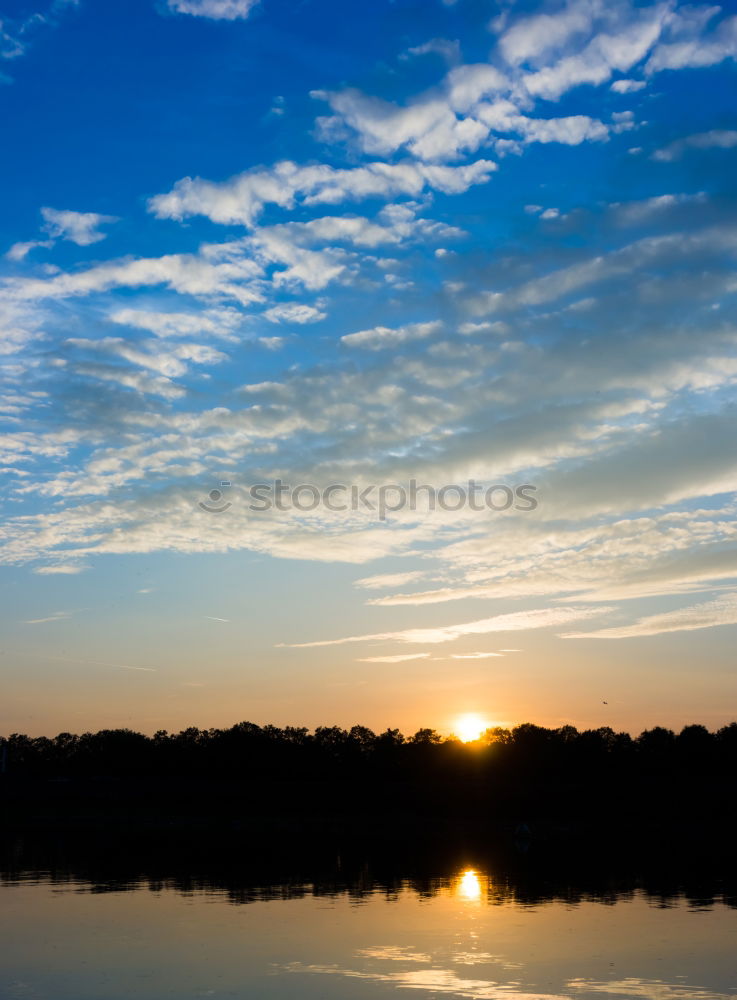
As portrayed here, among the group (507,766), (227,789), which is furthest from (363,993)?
(507,766)

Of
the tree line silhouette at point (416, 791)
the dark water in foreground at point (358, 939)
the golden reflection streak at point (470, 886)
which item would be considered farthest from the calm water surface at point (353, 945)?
A: the tree line silhouette at point (416, 791)

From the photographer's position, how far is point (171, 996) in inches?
1082

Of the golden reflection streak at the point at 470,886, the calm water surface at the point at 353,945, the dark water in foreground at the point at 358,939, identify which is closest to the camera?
the calm water surface at the point at 353,945

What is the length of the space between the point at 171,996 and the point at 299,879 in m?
35.7

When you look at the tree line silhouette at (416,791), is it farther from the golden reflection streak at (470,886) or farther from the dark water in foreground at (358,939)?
the dark water in foreground at (358,939)

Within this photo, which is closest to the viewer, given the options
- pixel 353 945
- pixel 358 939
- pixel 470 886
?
pixel 353 945

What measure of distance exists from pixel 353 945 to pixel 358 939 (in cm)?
158

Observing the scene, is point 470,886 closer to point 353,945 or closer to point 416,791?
point 353,945

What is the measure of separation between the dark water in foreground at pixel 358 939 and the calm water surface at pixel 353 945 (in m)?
0.08

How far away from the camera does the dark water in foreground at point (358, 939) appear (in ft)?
95.5

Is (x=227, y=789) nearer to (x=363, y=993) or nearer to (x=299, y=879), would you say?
(x=299, y=879)

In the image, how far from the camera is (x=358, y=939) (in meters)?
38.5

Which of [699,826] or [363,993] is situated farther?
[699,826]

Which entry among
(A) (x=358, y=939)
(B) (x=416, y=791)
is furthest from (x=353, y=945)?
(B) (x=416, y=791)
